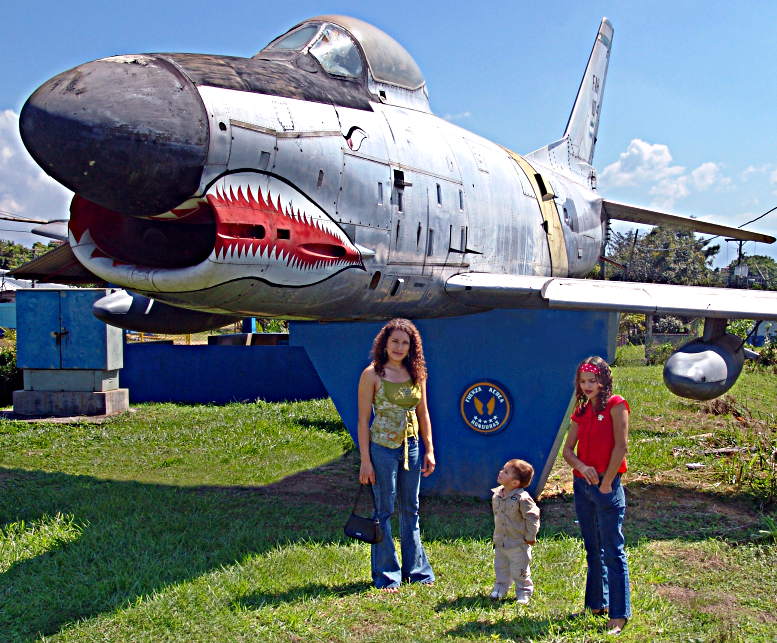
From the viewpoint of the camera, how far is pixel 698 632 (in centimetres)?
444

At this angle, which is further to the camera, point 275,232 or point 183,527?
point 183,527

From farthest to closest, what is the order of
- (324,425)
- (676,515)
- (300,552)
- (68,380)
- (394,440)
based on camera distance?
(68,380), (324,425), (676,515), (300,552), (394,440)

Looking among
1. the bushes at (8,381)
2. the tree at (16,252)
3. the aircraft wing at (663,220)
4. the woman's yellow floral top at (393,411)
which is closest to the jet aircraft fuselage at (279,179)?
the woman's yellow floral top at (393,411)

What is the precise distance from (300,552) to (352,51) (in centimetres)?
409

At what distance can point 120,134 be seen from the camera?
446 cm

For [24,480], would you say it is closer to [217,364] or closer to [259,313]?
[259,313]

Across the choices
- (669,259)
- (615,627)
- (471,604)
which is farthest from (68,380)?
(669,259)

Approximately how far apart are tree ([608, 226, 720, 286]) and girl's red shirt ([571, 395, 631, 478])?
38022mm

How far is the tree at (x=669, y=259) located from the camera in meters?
42.2

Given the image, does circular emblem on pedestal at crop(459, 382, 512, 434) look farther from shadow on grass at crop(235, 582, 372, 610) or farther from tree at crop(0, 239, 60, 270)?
tree at crop(0, 239, 60, 270)

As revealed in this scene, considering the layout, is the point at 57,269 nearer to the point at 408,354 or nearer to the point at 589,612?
the point at 408,354

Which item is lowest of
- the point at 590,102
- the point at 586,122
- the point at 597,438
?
the point at 597,438

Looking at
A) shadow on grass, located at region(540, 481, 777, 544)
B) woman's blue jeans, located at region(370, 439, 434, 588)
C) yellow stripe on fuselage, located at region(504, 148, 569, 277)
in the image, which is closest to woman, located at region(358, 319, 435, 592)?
woman's blue jeans, located at region(370, 439, 434, 588)

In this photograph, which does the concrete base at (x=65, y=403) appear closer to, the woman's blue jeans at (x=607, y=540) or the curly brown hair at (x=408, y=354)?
the curly brown hair at (x=408, y=354)
